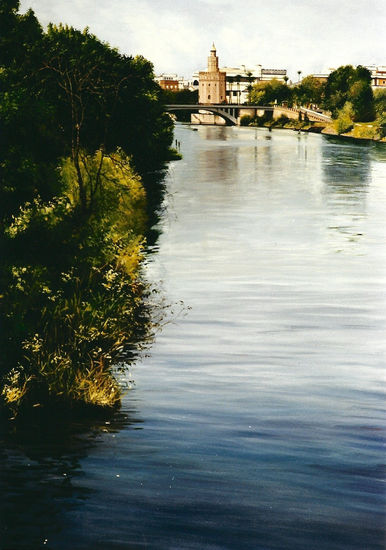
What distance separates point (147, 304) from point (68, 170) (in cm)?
269

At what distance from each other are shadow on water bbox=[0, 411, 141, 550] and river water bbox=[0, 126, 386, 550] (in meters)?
0.02

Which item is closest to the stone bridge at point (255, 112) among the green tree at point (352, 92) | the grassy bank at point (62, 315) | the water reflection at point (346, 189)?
the green tree at point (352, 92)

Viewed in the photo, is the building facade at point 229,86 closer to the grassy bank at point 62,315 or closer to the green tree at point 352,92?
the green tree at point 352,92

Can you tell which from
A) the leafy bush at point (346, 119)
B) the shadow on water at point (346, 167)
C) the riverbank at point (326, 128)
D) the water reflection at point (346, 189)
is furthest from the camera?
the leafy bush at point (346, 119)

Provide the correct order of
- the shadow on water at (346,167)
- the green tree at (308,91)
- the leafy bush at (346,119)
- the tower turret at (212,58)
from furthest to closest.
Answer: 1. the green tree at (308,91)
2. the leafy bush at (346,119)
3. the shadow on water at (346,167)
4. the tower turret at (212,58)

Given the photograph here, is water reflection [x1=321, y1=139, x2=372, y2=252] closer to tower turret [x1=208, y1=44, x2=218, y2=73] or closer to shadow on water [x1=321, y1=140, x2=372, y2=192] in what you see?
shadow on water [x1=321, y1=140, x2=372, y2=192]

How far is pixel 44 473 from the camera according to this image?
762 centimetres

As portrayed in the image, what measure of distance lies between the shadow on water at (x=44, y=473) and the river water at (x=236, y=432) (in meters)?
0.02

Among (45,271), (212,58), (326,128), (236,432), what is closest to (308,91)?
(326,128)

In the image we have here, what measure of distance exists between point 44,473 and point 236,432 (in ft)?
6.93

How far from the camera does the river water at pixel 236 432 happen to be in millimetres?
6598

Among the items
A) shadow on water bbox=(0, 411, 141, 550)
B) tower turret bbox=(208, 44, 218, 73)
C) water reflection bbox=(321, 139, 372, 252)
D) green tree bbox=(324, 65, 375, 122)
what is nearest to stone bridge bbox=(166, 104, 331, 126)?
green tree bbox=(324, 65, 375, 122)

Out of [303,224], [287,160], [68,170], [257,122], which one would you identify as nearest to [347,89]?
[257,122]

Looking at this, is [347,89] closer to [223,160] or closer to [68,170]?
[223,160]
